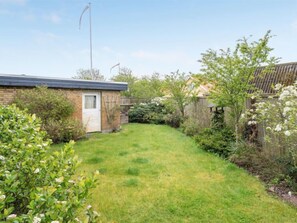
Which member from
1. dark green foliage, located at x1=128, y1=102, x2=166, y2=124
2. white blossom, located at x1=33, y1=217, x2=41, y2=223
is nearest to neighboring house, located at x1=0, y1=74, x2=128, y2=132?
dark green foliage, located at x1=128, y1=102, x2=166, y2=124

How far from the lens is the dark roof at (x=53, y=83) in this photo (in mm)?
7940

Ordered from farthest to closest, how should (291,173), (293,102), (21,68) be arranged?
(21,68) < (291,173) < (293,102)

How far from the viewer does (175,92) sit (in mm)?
13336

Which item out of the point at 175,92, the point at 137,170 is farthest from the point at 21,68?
the point at 137,170

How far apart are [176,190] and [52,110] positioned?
20.1 feet

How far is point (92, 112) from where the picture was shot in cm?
1082

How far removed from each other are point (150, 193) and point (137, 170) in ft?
4.09

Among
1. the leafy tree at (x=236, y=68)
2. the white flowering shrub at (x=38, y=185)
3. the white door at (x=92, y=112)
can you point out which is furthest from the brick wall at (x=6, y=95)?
the leafy tree at (x=236, y=68)

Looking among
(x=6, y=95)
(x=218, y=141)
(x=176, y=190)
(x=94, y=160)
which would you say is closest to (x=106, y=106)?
(x=6, y=95)

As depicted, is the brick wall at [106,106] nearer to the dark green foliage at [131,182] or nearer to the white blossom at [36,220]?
the dark green foliage at [131,182]

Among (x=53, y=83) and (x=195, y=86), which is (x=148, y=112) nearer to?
(x=53, y=83)

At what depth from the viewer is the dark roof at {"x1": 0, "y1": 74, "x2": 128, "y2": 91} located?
7.94 m

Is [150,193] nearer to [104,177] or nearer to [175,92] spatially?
[104,177]

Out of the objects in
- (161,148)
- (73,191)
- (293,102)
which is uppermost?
(293,102)
